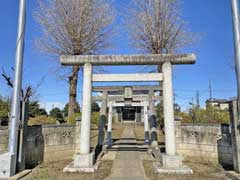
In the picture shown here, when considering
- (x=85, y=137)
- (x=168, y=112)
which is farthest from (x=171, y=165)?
(x=85, y=137)

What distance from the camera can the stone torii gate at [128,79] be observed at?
6332mm

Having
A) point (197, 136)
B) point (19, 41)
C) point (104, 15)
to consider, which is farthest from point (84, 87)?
point (104, 15)

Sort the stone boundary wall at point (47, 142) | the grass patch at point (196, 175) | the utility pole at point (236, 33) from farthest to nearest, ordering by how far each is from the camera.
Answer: the stone boundary wall at point (47, 142)
the grass patch at point (196, 175)
the utility pole at point (236, 33)

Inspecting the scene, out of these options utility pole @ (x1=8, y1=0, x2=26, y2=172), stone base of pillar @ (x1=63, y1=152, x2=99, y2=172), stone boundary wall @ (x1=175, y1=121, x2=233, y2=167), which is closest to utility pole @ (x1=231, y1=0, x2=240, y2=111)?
stone boundary wall @ (x1=175, y1=121, x2=233, y2=167)

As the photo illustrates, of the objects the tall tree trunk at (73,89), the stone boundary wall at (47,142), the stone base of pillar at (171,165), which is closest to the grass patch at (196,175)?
the stone base of pillar at (171,165)

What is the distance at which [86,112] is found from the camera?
6.66m

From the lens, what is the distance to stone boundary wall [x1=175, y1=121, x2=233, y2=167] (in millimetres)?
7395

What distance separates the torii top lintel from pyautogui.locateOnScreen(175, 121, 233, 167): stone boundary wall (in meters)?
2.87

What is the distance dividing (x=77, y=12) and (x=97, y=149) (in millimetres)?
8178

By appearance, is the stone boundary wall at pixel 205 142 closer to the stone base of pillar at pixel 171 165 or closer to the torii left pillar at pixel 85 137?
the stone base of pillar at pixel 171 165

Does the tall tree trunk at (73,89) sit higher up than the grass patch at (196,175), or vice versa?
the tall tree trunk at (73,89)

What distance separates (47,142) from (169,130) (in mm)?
4505

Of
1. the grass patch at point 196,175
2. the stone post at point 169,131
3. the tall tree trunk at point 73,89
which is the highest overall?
the tall tree trunk at point 73,89

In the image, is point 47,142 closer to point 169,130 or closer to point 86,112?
point 86,112
